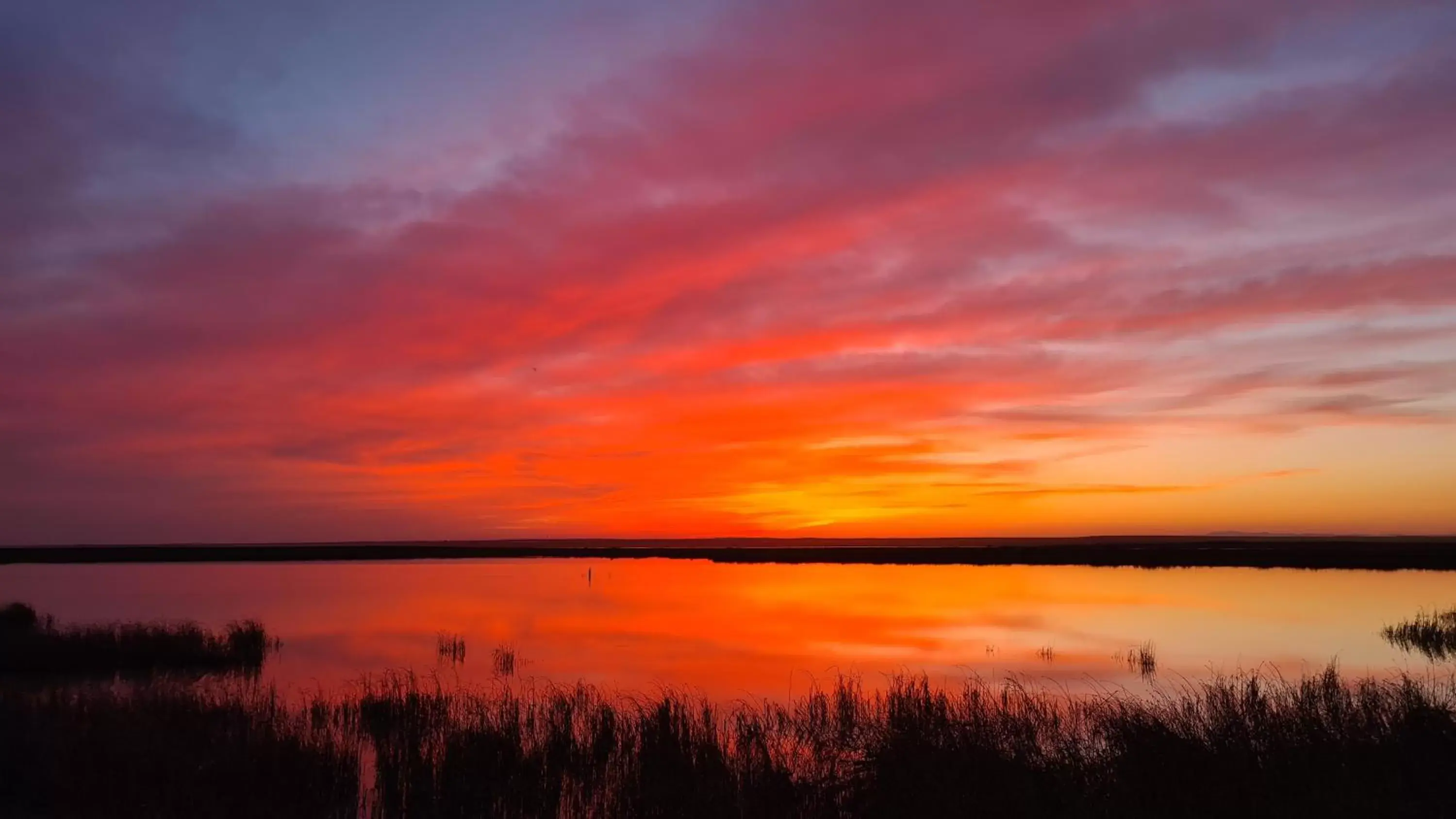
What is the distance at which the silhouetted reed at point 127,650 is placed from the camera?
25938 millimetres

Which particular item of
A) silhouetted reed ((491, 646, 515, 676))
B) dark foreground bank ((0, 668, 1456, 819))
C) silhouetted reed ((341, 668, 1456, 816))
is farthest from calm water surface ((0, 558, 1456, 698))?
dark foreground bank ((0, 668, 1456, 819))

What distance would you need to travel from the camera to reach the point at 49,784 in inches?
479

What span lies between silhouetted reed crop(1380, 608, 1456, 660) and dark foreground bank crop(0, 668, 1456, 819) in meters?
8.98

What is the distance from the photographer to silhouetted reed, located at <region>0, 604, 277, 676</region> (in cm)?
2594

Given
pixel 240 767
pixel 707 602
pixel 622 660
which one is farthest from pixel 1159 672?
pixel 707 602

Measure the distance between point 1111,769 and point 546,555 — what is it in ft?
443

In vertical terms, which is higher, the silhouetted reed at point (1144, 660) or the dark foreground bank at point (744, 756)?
the dark foreground bank at point (744, 756)

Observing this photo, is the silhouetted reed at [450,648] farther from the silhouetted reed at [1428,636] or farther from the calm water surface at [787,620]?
the silhouetted reed at [1428,636]

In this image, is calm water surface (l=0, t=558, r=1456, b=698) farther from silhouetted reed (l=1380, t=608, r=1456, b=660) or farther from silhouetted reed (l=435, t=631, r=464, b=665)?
silhouetted reed (l=1380, t=608, r=1456, b=660)

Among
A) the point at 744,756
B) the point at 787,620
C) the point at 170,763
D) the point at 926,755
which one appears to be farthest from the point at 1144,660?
the point at 170,763

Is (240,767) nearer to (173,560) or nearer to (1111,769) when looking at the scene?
(1111,769)

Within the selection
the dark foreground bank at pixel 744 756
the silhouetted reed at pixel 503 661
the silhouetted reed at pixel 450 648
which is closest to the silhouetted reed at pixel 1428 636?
the dark foreground bank at pixel 744 756

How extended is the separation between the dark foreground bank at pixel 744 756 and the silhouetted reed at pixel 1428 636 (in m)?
8.98

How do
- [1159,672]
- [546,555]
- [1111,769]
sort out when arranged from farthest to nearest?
[546,555]
[1159,672]
[1111,769]
